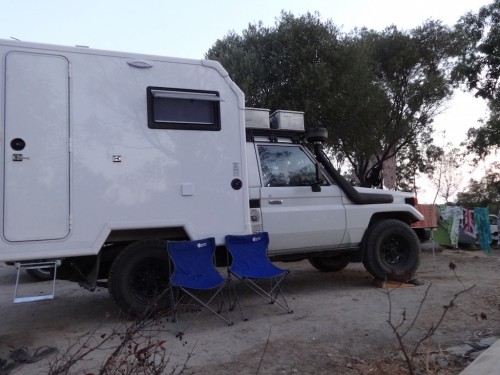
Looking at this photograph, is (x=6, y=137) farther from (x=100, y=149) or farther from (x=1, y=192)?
(x=100, y=149)

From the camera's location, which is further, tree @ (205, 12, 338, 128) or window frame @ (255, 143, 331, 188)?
tree @ (205, 12, 338, 128)

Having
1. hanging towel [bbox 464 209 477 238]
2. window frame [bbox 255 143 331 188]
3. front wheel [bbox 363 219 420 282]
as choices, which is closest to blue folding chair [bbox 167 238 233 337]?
window frame [bbox 255 143 331 188]

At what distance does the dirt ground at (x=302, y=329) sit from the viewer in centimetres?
362

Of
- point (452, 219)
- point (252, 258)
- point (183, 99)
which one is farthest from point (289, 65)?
point (252, 258)

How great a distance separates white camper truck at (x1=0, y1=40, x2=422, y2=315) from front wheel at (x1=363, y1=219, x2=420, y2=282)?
2.56 ft

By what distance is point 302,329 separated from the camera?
457 cm

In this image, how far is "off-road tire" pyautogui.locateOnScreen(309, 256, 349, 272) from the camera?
7.85 meters

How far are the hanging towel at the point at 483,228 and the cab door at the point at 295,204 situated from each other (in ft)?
19.9

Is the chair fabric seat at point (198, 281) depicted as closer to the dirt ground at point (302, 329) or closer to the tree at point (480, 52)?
the dirt ground at point (302, 329)

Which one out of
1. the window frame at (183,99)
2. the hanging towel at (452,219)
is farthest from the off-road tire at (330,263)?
the hanging towel at (452,219)

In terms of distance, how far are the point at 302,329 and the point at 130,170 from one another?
251cm

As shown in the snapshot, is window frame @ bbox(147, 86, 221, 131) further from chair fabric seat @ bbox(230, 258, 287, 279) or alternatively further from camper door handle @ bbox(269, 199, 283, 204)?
chair fabric seat @ bbox(230, 258, 287, 279)

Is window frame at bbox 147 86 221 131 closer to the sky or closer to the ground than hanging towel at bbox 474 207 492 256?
closer to the sky

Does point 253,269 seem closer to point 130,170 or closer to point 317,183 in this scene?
point 317,183
